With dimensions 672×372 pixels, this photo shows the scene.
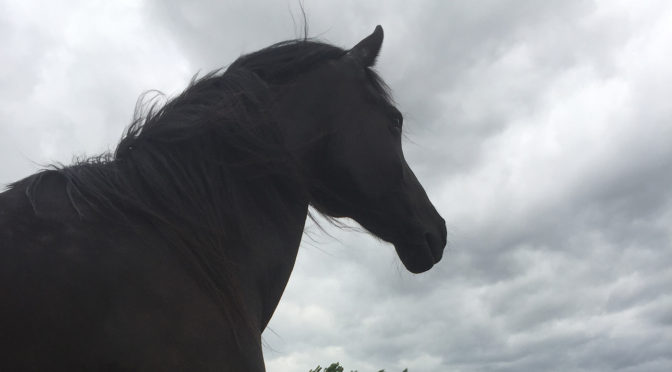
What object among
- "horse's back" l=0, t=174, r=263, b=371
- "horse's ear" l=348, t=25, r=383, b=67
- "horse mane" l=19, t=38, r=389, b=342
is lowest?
"horse's back" l=0, t=174, r=263, b=371

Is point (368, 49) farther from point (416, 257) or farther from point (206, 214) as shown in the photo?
point (206, 214)

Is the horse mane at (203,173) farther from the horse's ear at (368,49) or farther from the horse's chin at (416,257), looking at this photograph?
the horse's chin at (416,257)

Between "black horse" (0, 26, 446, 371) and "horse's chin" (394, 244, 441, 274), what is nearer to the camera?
"black horse" (0, 26, 446, 371)

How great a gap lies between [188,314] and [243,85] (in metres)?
1.26

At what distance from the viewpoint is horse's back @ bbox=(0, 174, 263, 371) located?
2.11 metres

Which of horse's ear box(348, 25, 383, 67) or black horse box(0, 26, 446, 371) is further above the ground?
horse's ear box(348, 25, 383, 67)

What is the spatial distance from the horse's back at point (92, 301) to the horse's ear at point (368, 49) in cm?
185

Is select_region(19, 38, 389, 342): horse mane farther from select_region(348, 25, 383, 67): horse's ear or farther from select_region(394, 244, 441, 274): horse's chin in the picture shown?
select_region(394, 244, 441, 274): horse's chin

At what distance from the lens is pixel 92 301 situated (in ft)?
7.20

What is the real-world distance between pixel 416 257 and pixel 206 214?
151 centimetres

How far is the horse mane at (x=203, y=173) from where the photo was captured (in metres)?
2.53

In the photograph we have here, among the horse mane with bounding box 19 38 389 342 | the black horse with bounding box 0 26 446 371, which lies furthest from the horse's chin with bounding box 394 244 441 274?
the horse mane with bounding box 19 38 389 342

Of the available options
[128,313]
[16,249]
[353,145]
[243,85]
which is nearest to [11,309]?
[16,249]

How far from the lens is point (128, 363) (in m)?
2.18
